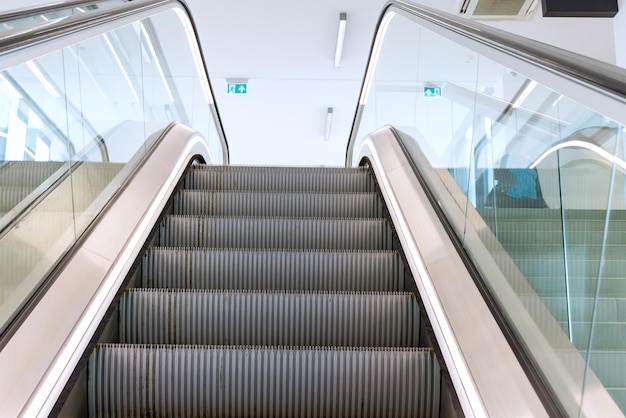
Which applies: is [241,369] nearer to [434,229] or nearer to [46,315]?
[46,315]

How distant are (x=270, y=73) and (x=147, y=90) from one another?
723 cm

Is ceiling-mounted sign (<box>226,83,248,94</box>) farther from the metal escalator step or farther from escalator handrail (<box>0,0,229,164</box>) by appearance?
escalator handrail (<box>0,0,229,164</box>)

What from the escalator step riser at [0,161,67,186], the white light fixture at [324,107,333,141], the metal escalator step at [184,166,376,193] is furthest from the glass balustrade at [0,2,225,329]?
the white light fixture at [324,107,333,141]

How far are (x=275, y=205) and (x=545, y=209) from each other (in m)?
2.53

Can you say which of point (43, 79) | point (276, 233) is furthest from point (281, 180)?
point (43, 79)

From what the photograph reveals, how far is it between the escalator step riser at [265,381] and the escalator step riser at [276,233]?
Answer: 135 centimetres

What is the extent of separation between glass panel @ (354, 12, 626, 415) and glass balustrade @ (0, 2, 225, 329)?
1.44m

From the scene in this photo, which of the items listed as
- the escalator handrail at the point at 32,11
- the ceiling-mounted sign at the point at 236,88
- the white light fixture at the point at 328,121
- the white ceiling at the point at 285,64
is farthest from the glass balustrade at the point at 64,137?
the white light fixture at the point at 328,121

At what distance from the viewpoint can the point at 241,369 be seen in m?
2.23

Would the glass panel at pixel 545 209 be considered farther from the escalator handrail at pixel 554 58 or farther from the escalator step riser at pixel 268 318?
the escalator step riser at pixel 268 318

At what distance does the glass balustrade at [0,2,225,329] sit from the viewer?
1.90 meters

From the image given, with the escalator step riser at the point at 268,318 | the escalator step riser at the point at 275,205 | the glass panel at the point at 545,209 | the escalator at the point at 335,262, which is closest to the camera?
the glass panel at the point at 545,209

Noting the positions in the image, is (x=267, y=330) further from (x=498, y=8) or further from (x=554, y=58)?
(x=498, y=8)

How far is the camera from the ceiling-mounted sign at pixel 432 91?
11.5 ft
